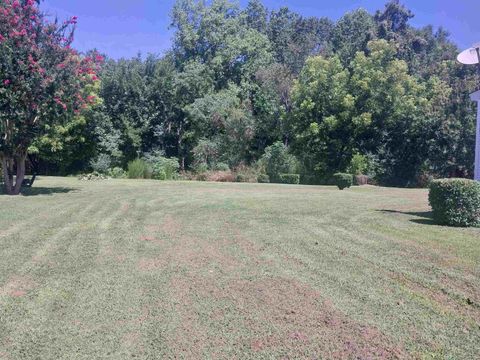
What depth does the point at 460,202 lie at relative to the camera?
8.25 metres

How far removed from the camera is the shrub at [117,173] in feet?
88.1

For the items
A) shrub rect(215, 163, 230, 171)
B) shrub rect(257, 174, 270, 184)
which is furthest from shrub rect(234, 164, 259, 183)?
shrub rect(215, 163, 230, 171)

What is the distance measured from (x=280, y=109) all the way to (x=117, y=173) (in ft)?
33.1

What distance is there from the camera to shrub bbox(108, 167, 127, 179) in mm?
26859

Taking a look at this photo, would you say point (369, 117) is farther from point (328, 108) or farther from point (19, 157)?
point (19, 157)

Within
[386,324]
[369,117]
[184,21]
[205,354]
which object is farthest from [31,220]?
[184,21]

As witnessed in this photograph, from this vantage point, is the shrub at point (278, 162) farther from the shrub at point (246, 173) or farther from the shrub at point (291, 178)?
the shrub at point (291, 178)

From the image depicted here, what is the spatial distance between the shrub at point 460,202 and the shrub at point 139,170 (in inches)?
794

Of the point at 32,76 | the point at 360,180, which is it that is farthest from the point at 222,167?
the point at 32,76

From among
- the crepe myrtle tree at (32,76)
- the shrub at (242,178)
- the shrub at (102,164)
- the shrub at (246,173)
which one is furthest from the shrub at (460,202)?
the shrub at (102,164)

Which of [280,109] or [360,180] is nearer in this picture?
[360,180]

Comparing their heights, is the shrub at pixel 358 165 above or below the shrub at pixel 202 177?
above

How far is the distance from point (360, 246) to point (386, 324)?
8.99ft

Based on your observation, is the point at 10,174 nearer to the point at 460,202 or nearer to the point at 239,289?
the point at 239,289
